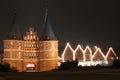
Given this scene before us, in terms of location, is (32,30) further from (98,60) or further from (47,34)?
(98,60)

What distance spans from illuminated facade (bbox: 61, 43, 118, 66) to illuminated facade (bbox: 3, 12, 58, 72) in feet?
17.4

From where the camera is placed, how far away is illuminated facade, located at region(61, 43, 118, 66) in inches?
4821

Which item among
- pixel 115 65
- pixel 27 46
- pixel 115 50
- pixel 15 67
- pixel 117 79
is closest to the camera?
pixel 117 79

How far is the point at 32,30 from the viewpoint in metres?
119

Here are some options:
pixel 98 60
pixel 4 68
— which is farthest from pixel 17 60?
pixel 4 68

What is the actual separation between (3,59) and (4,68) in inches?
1260

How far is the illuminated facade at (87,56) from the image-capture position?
4821 inches

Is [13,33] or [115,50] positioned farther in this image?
Result: [115,50]

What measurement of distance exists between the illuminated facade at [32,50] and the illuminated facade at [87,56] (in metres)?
5.31

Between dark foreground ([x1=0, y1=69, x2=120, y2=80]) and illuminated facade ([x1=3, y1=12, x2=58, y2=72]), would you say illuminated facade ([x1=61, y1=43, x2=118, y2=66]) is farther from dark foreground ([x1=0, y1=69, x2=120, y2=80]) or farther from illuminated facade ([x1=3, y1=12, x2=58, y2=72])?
dark foreground ([x1=0, y1=69, x2=120, y2=80])

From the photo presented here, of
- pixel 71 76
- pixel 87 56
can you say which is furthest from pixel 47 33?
pixel 71 76

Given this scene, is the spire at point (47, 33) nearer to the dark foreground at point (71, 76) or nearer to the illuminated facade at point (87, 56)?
the illuminated facade at point (87, 56)

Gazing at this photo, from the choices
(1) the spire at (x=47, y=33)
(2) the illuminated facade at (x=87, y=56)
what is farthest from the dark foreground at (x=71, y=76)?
(2) the illuminated facade at (x=87, y=56)

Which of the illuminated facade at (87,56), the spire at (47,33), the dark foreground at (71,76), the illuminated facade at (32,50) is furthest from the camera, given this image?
the illuminated facade at (87,56)
